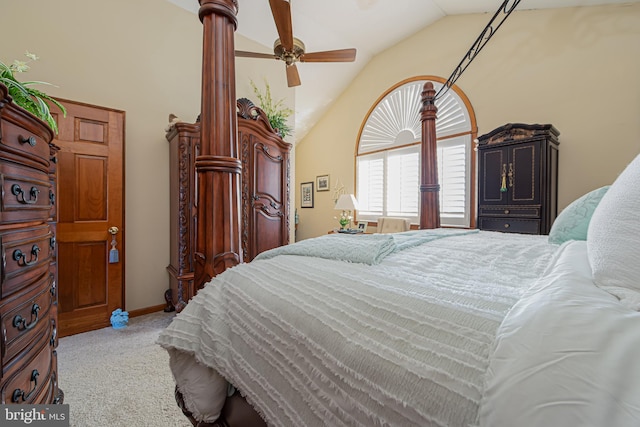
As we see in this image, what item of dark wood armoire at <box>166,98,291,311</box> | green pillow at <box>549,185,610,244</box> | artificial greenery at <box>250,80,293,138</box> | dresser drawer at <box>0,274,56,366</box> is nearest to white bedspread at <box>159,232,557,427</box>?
green pillow at <box>549,185,610,244</box>

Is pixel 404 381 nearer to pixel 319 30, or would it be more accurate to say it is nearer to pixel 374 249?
pixel 374 249

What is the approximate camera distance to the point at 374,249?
0.99 metres

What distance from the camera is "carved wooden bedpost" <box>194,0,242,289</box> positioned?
1035 mm

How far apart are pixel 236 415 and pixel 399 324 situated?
679 millimetres

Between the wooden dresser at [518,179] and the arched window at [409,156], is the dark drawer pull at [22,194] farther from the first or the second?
the arched window at [409,156]

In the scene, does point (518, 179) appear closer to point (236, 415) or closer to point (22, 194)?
point (236, 415)

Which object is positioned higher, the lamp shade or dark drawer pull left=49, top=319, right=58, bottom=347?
the lamp shade

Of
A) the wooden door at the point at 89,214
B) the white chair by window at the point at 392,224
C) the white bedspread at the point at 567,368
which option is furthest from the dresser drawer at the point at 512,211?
the wooden door at the point at 89,214

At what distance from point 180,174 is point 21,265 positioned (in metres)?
1.74

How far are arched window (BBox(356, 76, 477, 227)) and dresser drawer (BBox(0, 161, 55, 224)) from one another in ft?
13.1

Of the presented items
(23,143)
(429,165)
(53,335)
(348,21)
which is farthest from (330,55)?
(53,335)

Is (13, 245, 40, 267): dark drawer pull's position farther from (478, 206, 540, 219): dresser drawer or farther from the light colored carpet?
(478, 206, 540, 219): dresser drawer

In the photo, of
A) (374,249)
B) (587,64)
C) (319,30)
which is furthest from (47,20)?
(587,64)

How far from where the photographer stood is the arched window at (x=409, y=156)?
12.4ft
